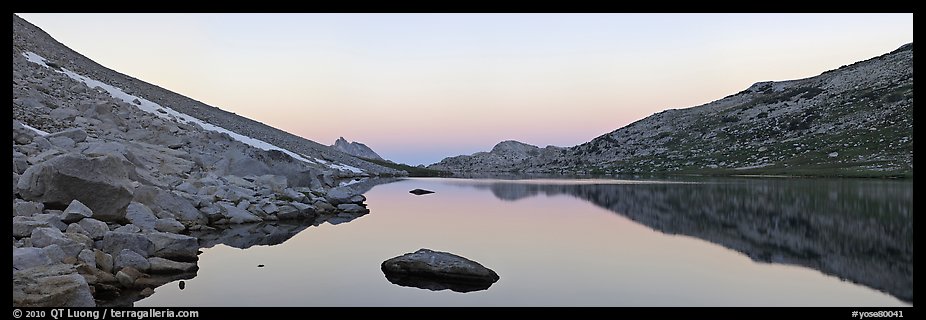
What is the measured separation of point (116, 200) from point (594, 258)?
19.1 m

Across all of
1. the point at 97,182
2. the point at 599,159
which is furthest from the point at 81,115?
the point at 599,159

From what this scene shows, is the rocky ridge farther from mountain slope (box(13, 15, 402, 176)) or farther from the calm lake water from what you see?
mountain slope (box(13, 15, 402, 176))

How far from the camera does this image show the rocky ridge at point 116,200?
14.1m

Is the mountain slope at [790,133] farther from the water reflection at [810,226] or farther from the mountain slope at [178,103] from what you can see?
the mountain slope at [178,103]

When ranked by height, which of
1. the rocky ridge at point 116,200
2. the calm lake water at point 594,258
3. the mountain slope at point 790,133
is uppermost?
the mountain slope at point 790,133

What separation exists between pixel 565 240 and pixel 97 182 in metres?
20.3

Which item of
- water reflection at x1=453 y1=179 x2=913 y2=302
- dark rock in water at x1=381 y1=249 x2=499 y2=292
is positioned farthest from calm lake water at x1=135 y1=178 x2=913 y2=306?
dark rock in water at x1=381 y1=249 x2=499 y2=292

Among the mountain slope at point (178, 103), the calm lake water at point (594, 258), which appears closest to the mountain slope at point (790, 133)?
the calm lake water at point (594, 258)

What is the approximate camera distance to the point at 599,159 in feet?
571

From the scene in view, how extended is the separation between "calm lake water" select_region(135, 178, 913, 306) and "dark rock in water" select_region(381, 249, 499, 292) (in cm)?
45

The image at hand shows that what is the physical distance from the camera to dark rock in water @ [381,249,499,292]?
16094 mm

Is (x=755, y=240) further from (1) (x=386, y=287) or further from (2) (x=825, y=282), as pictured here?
(1) (x=386, y=287)

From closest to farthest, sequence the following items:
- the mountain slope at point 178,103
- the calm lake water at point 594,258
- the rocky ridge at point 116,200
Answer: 1. the rocky ridge at point 116,200
2. the calm lake water at point 594,258
3. the mountain slope at point 178,103

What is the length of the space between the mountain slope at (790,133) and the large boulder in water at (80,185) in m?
92.9
